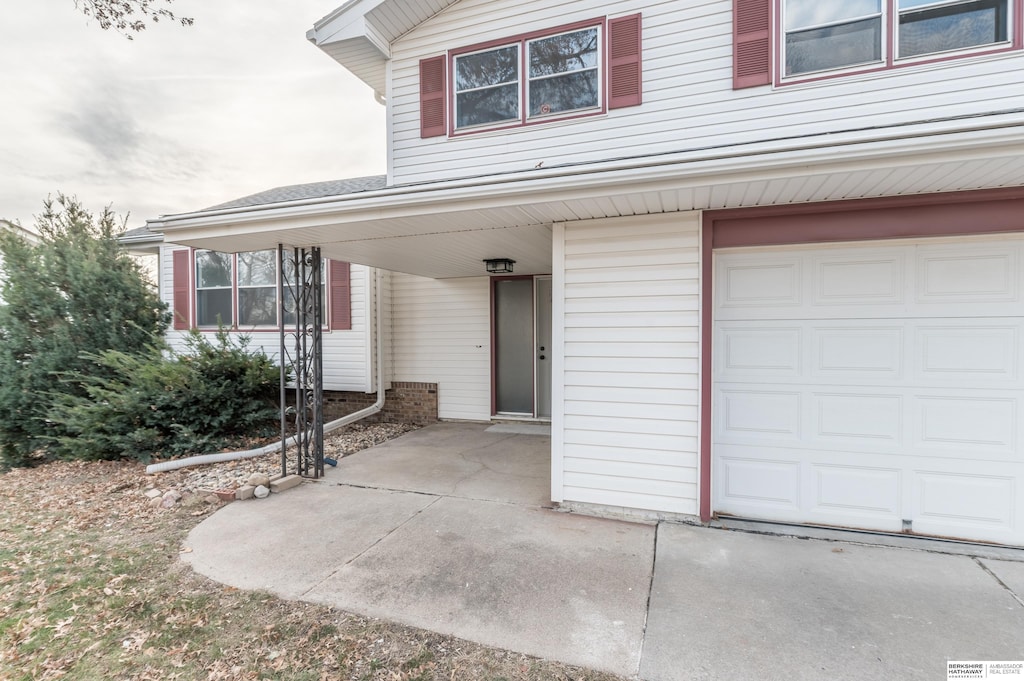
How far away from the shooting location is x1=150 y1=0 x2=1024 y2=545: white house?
2.96m

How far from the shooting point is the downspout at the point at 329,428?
513 centimetres

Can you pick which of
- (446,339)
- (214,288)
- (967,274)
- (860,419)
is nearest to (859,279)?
(967,274)

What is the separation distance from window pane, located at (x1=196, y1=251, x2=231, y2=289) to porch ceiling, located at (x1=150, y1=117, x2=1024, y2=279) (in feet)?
13.9

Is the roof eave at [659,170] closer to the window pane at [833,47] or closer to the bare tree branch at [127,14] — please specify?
the bare tree branch at [127,14]

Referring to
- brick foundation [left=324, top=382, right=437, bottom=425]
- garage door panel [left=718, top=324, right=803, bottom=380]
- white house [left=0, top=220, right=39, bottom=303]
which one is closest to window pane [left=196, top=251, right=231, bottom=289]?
white house [left=0, top=220, right=39, bottom=303]

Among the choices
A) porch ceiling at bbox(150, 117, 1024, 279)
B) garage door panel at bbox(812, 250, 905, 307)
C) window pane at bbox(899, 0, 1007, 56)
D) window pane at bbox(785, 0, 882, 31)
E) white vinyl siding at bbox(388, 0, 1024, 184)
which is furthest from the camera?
window pane at bbox(785, 0, 882, 31)

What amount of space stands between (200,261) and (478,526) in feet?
25.4

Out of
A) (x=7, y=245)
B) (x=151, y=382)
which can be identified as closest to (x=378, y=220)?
(x=151, y=382)

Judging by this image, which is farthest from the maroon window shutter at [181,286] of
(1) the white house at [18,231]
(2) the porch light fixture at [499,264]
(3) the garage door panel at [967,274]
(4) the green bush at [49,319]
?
(3) the garage door panel at [967,274]

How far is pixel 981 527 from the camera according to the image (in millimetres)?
3104

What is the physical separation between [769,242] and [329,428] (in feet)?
20.5

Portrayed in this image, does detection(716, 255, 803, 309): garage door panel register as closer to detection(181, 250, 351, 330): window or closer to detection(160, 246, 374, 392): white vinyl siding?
detection(160, 246, 374, 392): white vinyl siding

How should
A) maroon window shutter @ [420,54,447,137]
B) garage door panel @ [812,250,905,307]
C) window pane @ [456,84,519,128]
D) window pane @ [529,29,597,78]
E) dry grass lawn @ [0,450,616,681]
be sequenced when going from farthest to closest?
maroon window shutter @ [420,54,447,137], window pane @ [456,84,519,128], window pane @ [529,29,597,78], garage door panel @ [812,250,905,307], dry grass lawn @ [0,450,616,681]

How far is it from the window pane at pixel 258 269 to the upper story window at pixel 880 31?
25.7 feet
